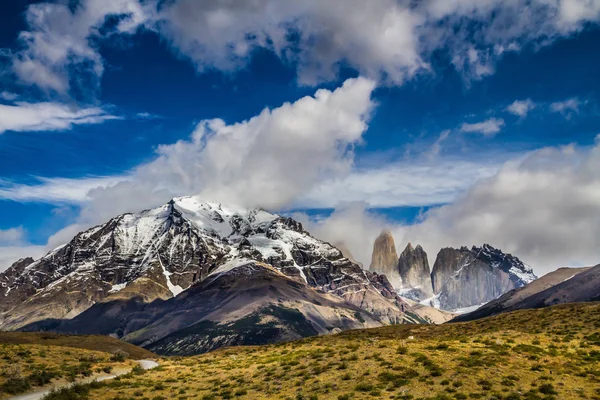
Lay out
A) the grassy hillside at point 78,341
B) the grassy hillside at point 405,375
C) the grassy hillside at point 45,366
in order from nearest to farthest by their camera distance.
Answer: the grassy hillside at point 405,375 → the grassy hillside at point 45,366 → the grassy hillside at point 78,341

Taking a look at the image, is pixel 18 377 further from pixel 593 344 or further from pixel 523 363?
pixel 593 344

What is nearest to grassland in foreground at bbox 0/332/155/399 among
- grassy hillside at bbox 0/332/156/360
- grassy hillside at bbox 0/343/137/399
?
grassy hillside at bbox 0/343/137/399

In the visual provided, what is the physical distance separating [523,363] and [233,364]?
37602 millimetres

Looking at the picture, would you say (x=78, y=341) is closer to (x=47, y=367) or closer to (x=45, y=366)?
(x=45, y=366)

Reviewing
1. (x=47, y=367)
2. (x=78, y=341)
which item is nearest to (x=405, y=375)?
(x=47, y=367)

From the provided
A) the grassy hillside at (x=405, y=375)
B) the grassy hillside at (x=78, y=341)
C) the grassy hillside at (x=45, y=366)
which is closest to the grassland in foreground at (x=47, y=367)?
the grassy hillside at (x=45, y=366)

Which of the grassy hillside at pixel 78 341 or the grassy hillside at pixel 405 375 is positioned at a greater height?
the grassy hillside at pixel 78 341

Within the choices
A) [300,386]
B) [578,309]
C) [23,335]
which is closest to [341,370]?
[300,386]

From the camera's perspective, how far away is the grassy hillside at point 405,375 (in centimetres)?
4356

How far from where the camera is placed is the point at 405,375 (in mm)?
47281

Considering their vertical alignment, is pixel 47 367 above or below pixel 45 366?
below

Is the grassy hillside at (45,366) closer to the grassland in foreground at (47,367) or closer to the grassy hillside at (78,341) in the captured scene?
the grassland in foreground at (47,367)

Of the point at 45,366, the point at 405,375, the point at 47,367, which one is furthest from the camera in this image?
the point at 45,366

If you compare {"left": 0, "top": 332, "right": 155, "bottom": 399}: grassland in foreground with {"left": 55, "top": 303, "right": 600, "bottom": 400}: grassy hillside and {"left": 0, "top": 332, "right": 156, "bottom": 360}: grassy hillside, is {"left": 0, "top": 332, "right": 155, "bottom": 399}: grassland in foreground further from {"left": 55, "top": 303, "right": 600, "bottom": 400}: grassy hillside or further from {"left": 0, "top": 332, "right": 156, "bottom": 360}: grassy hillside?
{"left": 0, "top": 332, "right": 156, "bottom": 360}: grassy hillside
